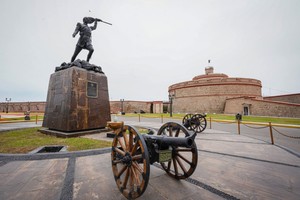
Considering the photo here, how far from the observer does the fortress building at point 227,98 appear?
68.0 ft

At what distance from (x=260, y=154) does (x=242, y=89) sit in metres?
29.7

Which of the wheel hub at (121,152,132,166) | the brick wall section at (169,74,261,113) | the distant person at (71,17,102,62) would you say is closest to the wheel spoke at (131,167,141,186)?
the wheel hub at (121,152,132,166)

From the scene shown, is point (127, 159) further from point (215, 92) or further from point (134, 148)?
point (215, 92)

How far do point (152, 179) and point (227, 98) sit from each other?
29.2m

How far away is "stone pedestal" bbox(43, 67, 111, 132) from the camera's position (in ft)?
18.1

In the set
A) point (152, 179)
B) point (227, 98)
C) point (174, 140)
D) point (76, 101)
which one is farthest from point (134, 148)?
point (227, 98)

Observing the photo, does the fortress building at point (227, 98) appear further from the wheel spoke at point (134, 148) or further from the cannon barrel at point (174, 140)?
the wheel spoke at point (134, 148)

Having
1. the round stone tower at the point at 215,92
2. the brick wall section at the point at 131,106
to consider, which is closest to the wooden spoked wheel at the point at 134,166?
the round stone tower at the point at 215,92

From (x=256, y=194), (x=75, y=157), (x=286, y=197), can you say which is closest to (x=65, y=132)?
(x=75, y=157)

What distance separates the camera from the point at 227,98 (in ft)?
88.9

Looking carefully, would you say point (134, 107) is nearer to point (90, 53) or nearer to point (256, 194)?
point (90, 53)

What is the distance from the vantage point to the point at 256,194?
6.89 feet

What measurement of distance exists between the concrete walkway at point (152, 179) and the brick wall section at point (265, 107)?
20.4 m

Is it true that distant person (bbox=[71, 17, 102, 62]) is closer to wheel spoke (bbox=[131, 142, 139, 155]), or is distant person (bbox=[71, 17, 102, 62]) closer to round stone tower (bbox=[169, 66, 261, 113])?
wheel spoke (bbox=[131, 142, 139, 155])
